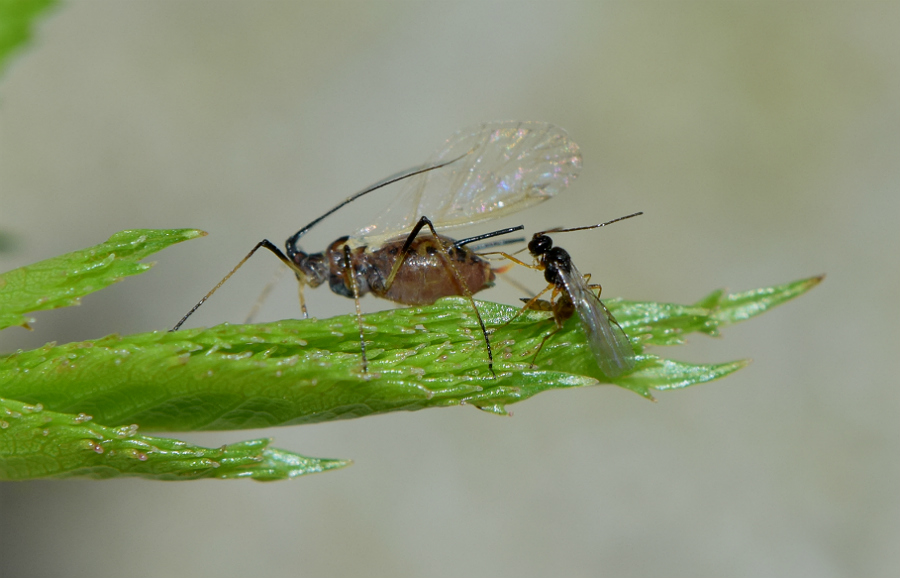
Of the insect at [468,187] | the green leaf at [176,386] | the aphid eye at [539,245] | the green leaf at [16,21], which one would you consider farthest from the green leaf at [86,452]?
the aphid eye at [539,245]

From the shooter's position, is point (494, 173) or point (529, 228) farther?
point (529, 228)

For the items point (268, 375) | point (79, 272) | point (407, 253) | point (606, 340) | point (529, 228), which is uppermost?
point (529, 228)

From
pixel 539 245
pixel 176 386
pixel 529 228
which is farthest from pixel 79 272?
pixel 529 228

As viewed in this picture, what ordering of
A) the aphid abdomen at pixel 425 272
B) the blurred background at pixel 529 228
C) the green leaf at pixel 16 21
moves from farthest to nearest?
the blurred background at pixel 529 228 → the aphid abdomen at pixel 425 272 → the green leaf at pixel 16 21

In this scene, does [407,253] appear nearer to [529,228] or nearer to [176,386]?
[176,386]

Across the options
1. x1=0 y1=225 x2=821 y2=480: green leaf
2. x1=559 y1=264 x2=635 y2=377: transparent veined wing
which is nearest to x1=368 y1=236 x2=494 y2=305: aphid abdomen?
x1=559 y1=264 x2=635 y2=377: transparent veined wing

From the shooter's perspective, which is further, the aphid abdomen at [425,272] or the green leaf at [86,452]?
the aphid abdomen at [425,272]

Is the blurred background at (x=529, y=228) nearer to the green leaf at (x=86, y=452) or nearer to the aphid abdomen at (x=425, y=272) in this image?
the aphid abdomen at (x=425, y=272)
